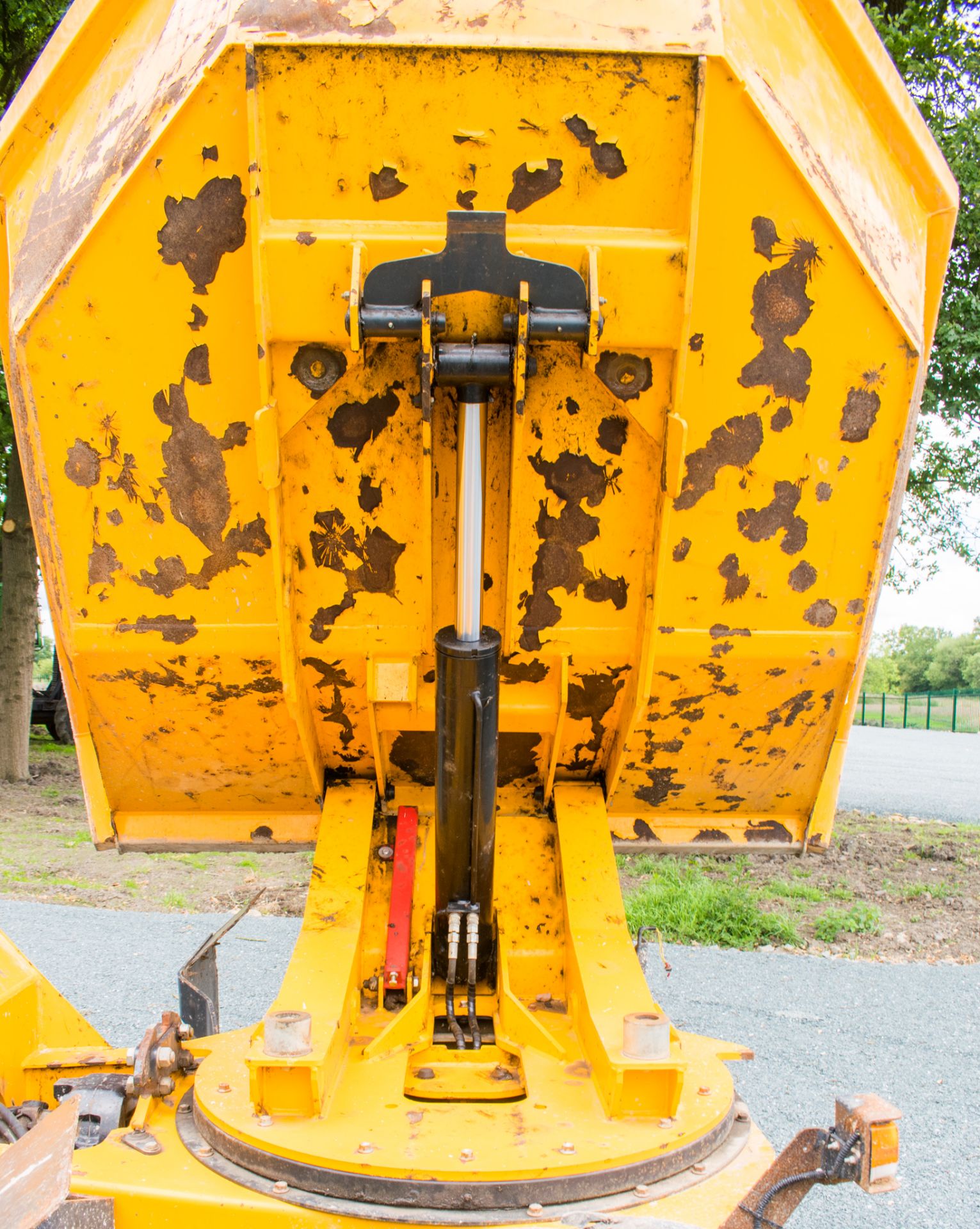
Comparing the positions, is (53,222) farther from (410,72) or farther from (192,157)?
(410,72)

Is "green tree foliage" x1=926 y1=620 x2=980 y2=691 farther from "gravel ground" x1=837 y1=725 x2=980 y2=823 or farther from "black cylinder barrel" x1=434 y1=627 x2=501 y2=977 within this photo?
"black cylinder barrel" x1=434 y1=627 x2=501 y2=977

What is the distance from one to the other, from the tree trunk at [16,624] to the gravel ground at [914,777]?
24.7ft

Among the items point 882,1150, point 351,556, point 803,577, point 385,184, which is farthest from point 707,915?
point 385,184

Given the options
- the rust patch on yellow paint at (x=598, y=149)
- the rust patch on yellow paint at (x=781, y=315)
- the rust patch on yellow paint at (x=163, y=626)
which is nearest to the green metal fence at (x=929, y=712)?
the rust patch on yellow paint at (x=781, y=315)

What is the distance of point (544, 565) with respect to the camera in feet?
8.22

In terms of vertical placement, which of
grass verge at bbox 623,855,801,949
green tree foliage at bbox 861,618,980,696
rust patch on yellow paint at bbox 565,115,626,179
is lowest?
green tree foliage at bbox 861,618,980,696

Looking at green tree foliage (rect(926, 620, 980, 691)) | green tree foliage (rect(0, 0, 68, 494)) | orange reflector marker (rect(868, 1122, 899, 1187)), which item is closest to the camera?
orange reflector marker (rect(868, 1122, 899, 1187))

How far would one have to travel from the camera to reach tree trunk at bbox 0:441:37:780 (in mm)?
9969

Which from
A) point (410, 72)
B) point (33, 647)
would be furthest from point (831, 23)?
point (33, 647)

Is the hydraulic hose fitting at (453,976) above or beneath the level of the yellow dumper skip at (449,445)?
beneath

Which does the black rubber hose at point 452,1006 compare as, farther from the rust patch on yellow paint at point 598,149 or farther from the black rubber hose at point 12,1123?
the rust patch on yellow paint at point 598,149

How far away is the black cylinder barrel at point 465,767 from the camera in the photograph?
93.0 inches

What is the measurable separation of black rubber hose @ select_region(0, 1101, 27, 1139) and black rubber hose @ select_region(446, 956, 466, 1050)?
1038mm

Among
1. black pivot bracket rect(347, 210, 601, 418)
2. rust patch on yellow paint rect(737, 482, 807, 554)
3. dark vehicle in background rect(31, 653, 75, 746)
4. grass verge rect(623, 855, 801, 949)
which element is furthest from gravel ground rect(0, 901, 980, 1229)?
dark vehicle in background rect(31, 653, 75, 746)
